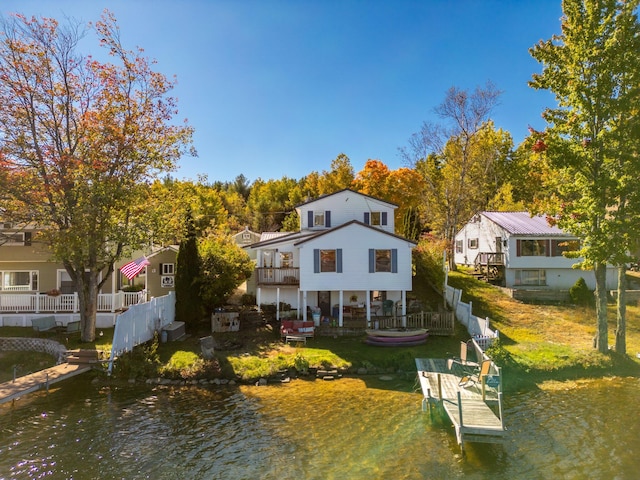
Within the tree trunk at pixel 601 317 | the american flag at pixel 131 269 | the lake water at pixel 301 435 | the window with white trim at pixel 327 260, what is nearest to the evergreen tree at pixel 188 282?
the american flag at pixel 131 269

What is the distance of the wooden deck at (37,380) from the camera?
44.7 feet

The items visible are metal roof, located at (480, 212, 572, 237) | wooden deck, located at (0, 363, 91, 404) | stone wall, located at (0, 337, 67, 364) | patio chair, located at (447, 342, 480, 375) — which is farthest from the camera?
metal roof, located at (480, 212, 572, 237)

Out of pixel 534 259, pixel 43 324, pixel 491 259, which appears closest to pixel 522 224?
pixel 534 259

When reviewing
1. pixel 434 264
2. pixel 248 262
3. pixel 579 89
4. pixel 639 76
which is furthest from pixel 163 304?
pixel 639 76

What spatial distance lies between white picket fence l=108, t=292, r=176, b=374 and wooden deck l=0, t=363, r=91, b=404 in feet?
4.65

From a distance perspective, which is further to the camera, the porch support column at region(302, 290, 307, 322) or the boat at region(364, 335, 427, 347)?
the porch support column at region(302, 290, 307, 322)

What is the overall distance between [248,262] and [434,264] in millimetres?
13375

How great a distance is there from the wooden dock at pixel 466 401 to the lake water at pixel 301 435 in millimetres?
512

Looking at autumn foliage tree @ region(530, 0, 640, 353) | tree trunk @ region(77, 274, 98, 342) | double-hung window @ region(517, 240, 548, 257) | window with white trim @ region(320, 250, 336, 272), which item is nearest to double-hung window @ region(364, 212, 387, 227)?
window with white trim @ region(320, 250, 336, 272)

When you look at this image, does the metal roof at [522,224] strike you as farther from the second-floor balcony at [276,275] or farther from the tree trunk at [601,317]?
the second-floor balcony at [276,275]

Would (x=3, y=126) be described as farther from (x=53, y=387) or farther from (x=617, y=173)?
(x=617, y=173)

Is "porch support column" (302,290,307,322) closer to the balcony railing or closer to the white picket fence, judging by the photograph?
the white picket fence

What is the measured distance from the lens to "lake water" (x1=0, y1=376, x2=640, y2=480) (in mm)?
9688

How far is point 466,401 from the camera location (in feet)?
39.2
